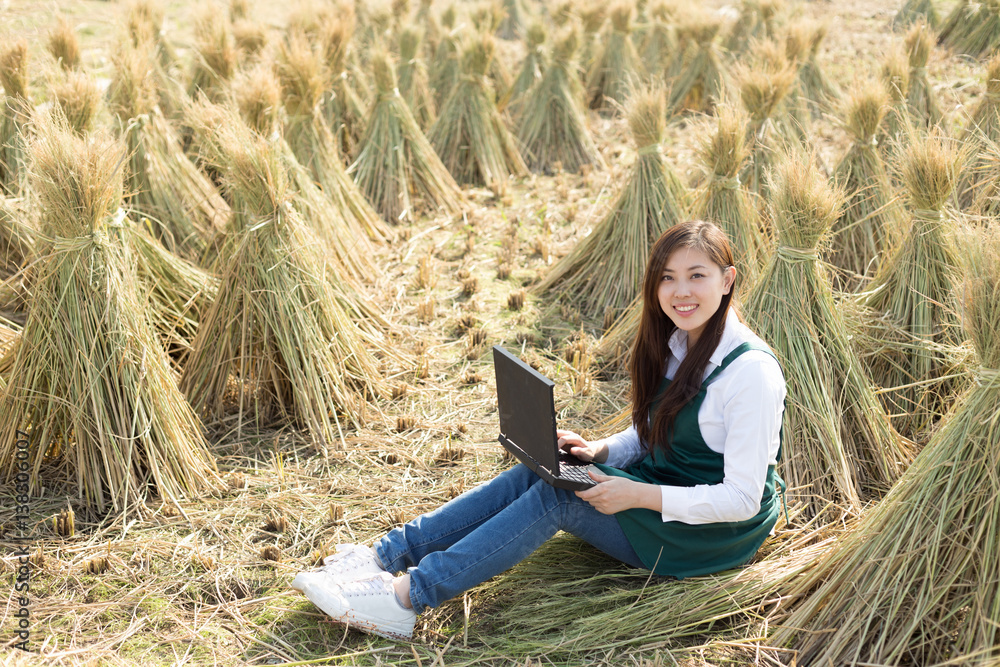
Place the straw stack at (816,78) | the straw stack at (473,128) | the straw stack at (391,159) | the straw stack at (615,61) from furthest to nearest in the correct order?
the straw stack at (615,61), the straw stack at (816,78), the straw stack at (473,128), the straw stack at (391,159)

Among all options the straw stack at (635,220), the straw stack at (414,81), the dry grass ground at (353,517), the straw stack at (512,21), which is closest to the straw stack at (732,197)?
the straw stack at (635,220)

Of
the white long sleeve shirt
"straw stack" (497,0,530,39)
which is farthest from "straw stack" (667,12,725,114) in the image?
the white long sleeve shirt

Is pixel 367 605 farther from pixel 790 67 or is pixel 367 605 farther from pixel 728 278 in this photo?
pixel 790 67

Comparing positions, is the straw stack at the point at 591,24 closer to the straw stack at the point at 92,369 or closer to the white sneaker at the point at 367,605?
the straw stack at the point at 92,369

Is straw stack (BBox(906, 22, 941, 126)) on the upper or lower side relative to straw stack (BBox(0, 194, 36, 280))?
upper

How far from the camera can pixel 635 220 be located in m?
4.18

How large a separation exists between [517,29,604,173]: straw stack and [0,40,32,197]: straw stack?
3268 millimetres

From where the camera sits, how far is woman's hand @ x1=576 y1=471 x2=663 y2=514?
218cm

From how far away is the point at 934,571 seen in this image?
189 cm

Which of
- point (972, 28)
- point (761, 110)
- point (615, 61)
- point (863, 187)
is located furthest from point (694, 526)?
point (972, 28)

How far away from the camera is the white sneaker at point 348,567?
7.57 feet

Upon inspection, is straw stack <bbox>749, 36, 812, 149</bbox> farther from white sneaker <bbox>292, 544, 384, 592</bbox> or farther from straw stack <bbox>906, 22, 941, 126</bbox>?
white sneaker <bbox>292, 544, 384, 592</bbox>

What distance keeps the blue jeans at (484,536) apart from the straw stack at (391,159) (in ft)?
10.4

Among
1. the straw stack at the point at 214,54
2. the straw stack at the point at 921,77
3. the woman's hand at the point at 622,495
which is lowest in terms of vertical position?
the woman's hand at the point at 622,495
